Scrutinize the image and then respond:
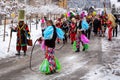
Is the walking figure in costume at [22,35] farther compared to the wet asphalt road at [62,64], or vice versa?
the walking figure in costume at [22,35]

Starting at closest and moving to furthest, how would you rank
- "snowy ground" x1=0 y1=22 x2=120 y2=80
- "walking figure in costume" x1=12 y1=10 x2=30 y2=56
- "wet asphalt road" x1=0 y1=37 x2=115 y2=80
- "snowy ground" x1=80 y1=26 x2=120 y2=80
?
"snowy ground" x1=80 y1=26 x2=120 y2=80
"snowy ground" x1=0 y1=22 x2=120 y2=80
"wet asphalt road" x1=0 y1=37 x2=115 y2=80
"walking figure in costume" x1=12 y1=10 x2=30 y2=56

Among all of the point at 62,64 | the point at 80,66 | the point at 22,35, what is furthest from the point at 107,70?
the point at 22,35

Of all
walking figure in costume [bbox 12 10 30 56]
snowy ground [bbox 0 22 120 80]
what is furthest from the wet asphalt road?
walking figure in costume [bbox 12 10 30 56]

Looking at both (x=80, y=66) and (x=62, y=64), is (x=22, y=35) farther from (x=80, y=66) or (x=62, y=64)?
(x=80, y=66)

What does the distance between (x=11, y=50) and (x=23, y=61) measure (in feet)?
10.4

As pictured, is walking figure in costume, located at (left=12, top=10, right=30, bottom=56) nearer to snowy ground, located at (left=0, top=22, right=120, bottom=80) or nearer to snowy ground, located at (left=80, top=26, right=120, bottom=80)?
snowy ground, located at (left=0, top=22, right=120, bottom=80)

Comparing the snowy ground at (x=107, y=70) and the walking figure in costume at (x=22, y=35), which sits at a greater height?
the walking figure in costume at (x=22, y=35)

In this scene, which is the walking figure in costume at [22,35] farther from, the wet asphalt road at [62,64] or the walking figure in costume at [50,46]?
the walking figure in costume at [50,46]

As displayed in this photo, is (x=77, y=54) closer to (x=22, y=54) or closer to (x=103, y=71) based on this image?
(x=22, y=54)

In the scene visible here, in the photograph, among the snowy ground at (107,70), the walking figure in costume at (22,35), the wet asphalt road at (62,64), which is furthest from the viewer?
the walking figure in costume at (22,35)

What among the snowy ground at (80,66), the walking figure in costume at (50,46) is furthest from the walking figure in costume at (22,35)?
the walking figure in costume at (50,46)

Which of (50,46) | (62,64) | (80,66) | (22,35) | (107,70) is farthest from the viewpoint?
(22,35)

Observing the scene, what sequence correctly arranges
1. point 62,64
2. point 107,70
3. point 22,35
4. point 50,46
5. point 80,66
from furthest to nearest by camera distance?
point 22,35, point 62,64, point 80,66, point 107,70, point 50,46

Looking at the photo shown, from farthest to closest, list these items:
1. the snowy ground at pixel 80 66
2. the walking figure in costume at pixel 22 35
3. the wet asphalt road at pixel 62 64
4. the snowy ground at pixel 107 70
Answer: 1. the walking figure in costume at pixel 22 35
2. the wet asphalt road at pixel 62 64
3. the snowy ground at pixel 80 66
4. the snowy ground at pixel 107 70
